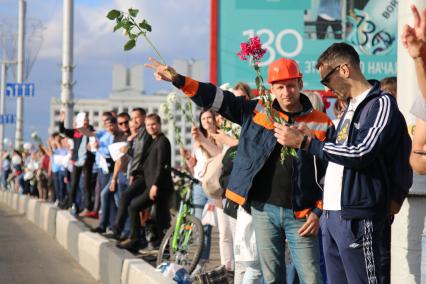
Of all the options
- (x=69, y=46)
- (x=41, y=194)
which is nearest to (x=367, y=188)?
(x=69, y=46)

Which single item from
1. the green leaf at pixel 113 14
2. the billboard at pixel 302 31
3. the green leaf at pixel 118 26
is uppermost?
the billboard at pixel 302 31

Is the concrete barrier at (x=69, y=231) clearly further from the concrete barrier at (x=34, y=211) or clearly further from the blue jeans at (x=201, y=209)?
the concrete barrier at (x=34, y=211)

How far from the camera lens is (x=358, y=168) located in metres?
4.79

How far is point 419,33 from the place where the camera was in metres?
4.28

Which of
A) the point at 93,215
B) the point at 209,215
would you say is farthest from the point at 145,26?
the point at 93,215

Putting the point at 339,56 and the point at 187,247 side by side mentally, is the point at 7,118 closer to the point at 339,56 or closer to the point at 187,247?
the point at 187,247

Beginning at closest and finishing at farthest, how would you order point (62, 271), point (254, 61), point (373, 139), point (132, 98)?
point (373, 139), point (254, 61), point (62, 271), point (132, 98)

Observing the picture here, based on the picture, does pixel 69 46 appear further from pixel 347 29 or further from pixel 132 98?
pixel 132 98

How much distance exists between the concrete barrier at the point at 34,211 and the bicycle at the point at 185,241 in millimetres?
10045

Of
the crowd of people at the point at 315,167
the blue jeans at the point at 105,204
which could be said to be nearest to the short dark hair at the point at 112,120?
the blue jeans at the point at 105,204

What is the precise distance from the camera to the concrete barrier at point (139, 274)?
681cm

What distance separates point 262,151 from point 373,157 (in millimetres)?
1341

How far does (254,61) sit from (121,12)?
2.85ft

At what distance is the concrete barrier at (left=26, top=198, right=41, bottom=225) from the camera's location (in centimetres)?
2023
